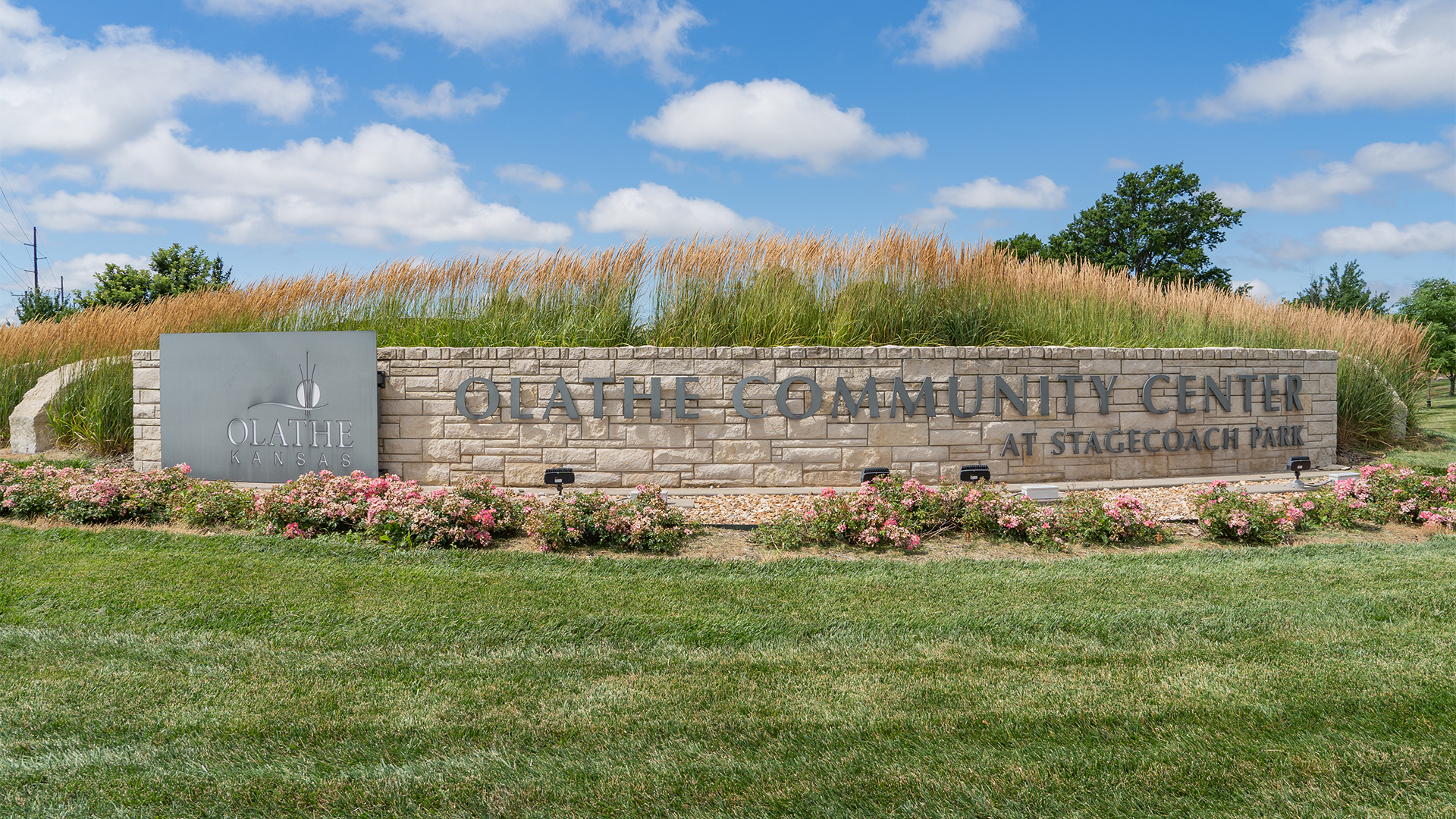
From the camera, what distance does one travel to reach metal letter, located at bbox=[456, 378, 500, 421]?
882 cm

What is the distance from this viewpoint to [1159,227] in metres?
38.2

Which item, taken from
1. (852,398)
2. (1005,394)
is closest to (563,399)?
(852,398)

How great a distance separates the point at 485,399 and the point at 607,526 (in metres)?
3.00

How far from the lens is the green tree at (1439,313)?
95.6 feet

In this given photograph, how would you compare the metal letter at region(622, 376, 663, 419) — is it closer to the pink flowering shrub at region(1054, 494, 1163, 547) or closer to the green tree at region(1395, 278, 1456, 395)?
the pink flowering shrub at region(1054, 494, 1163, 547)

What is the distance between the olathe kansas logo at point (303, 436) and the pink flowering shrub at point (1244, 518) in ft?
28.1

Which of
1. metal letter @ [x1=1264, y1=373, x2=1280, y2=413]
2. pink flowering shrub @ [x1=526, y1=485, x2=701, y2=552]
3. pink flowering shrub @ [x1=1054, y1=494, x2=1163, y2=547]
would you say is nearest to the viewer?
pink flowering shrub @ [x1=526, y1=485, x2=701, y2=552]

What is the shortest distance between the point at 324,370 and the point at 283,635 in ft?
15.3

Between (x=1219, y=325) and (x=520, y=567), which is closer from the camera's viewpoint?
(x=520, y=567)

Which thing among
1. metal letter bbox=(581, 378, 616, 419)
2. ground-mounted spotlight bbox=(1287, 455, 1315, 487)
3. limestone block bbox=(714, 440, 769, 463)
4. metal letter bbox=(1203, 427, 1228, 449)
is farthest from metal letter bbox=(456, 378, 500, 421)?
ground-mounted spotlight bbox=(1287, 455, 1315, 487)

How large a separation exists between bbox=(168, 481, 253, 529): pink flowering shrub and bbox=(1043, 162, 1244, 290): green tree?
36.5 m

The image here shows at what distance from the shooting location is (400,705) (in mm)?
3809

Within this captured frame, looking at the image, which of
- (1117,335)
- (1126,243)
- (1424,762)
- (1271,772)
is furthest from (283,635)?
(1126,243)

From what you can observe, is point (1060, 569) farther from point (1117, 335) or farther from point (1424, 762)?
point (1117, 335)
